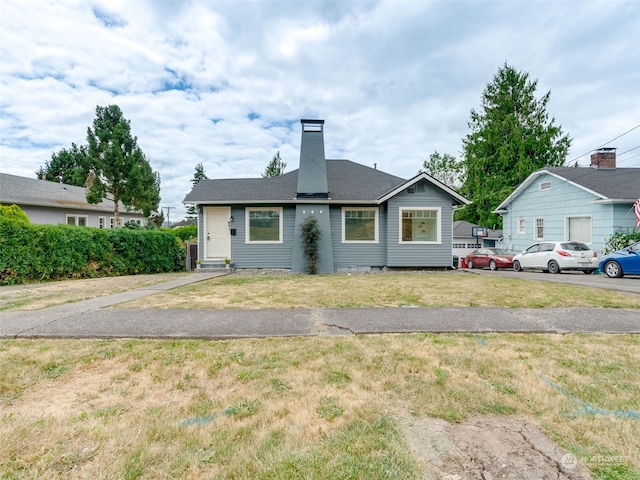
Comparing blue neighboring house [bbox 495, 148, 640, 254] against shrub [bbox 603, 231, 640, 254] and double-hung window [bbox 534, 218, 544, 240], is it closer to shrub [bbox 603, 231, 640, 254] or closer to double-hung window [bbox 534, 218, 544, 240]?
double-hung window [bbox 534, 218, 544, 240]

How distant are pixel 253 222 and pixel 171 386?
10769 mm

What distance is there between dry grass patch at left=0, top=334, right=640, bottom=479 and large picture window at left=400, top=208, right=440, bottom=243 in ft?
29.8

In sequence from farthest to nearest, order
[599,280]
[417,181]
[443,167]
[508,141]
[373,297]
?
[443,167]
[508,141]
[417,181]
[599,280]
[373,297]

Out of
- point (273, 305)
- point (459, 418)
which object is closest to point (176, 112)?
point (273, 305)

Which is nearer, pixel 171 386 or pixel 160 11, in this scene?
pixel 171 386

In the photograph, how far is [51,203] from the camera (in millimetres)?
19703

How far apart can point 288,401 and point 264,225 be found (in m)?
11.2

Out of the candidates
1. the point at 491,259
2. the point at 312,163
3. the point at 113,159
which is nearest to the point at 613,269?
the point at 491,259

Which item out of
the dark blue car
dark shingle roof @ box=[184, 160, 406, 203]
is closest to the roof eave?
dark shingle roof @ box=[184, 160, 406, 203]

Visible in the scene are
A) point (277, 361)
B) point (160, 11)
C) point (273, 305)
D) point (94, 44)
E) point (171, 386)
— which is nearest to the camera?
point (171, 386)

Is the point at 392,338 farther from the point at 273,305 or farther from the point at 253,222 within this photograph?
the point at 253,222

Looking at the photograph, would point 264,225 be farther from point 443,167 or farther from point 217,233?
point 443,167

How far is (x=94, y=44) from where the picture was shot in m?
10.5

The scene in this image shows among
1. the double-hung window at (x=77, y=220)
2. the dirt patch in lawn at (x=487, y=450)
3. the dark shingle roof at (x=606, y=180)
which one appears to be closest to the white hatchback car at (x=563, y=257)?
the dark shingle roof at (x=606, y=180)
